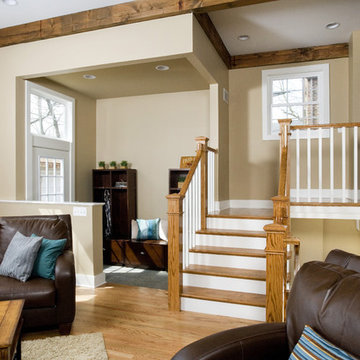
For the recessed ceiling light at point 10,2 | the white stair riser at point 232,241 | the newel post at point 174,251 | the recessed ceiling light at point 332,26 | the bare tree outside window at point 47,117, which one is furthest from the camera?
the bare tree outside window at point 47,117

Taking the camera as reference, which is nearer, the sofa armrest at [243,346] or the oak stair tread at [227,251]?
the sofa armrest at [243,346]

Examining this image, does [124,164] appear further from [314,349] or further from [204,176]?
[314,349]

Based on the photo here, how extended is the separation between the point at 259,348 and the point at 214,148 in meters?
3.44

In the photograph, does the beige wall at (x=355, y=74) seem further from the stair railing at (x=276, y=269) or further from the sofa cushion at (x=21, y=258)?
the sofa cushion at (x=21, y=258)

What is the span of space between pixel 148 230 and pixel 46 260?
2.79 metres

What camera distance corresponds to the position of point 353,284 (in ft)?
4.31

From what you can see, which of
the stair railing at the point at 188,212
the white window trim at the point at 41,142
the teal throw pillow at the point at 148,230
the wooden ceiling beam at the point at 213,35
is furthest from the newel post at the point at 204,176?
the white window trim at the point at 41,142

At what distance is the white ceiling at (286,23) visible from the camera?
3877 millimetres

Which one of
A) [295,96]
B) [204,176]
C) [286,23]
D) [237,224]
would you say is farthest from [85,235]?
[295,96]

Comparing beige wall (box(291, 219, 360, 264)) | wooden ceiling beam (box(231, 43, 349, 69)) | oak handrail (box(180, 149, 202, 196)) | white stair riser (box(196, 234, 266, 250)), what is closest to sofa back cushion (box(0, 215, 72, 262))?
oak handrail (box(180, 149, 202, 196))

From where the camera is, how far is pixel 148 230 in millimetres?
5570

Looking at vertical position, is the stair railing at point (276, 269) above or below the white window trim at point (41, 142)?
below

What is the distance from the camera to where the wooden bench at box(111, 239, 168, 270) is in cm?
518

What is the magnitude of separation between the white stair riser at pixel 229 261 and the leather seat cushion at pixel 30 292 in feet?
5.25
